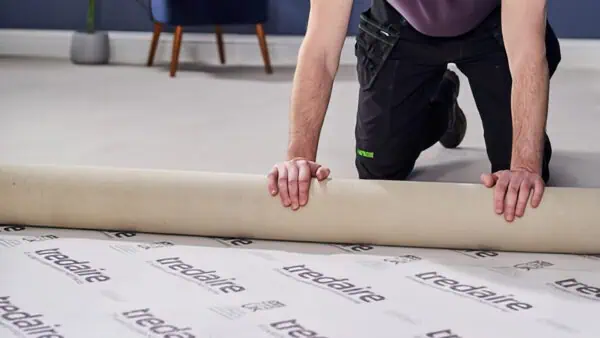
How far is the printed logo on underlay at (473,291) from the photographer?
144 cm

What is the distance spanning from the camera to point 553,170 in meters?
2.37

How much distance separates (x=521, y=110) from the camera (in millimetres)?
1674

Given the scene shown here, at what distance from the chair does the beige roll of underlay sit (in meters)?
2.31

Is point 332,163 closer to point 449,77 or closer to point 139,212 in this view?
point 449,77

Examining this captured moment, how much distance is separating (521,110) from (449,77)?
2.23ft

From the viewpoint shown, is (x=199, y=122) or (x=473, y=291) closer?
(x=473, y=291)

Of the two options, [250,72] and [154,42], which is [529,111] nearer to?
[250,72]

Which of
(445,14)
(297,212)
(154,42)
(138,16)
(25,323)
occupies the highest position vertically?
(445,14)

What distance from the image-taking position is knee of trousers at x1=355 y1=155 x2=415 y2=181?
2186mm

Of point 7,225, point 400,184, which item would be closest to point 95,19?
point 7,225

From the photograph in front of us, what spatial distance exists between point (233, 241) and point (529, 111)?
1.92ft

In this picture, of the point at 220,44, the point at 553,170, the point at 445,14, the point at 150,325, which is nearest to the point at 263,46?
the point at 220,44

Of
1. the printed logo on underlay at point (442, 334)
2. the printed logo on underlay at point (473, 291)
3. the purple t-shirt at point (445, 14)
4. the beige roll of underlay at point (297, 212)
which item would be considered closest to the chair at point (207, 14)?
the purple t-shirt at point (445, 14)

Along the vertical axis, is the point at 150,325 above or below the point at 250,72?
below
